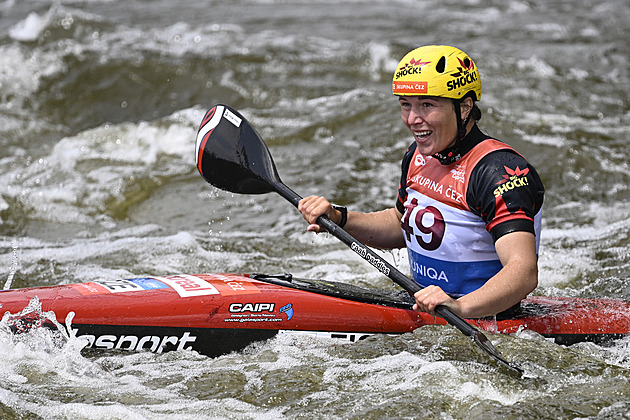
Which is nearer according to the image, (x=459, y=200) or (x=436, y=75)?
(x=436, y=75)

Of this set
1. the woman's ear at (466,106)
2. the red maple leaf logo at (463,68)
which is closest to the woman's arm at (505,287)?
the woman's ear at (466,106)

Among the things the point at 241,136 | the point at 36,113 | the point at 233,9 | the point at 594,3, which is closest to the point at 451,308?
the point at 241,136

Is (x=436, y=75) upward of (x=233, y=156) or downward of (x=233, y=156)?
upward

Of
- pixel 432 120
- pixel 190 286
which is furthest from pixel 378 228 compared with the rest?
pixel 190 286

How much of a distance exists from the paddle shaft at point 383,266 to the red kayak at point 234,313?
0.28 meters

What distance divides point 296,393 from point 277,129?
5033 mm

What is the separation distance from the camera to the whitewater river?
3252 mm

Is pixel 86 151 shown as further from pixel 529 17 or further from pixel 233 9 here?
pixel 529 17

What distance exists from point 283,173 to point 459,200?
3.84 meters

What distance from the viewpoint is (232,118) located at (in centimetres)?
405

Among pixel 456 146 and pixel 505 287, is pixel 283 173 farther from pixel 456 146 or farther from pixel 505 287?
pixel 505 287

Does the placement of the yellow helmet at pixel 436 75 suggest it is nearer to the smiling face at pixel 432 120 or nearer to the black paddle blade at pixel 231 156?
the smiling face at pixel 432 120

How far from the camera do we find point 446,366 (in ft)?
11.1

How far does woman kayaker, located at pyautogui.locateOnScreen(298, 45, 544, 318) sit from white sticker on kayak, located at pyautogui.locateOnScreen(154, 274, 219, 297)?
553 millimetres
